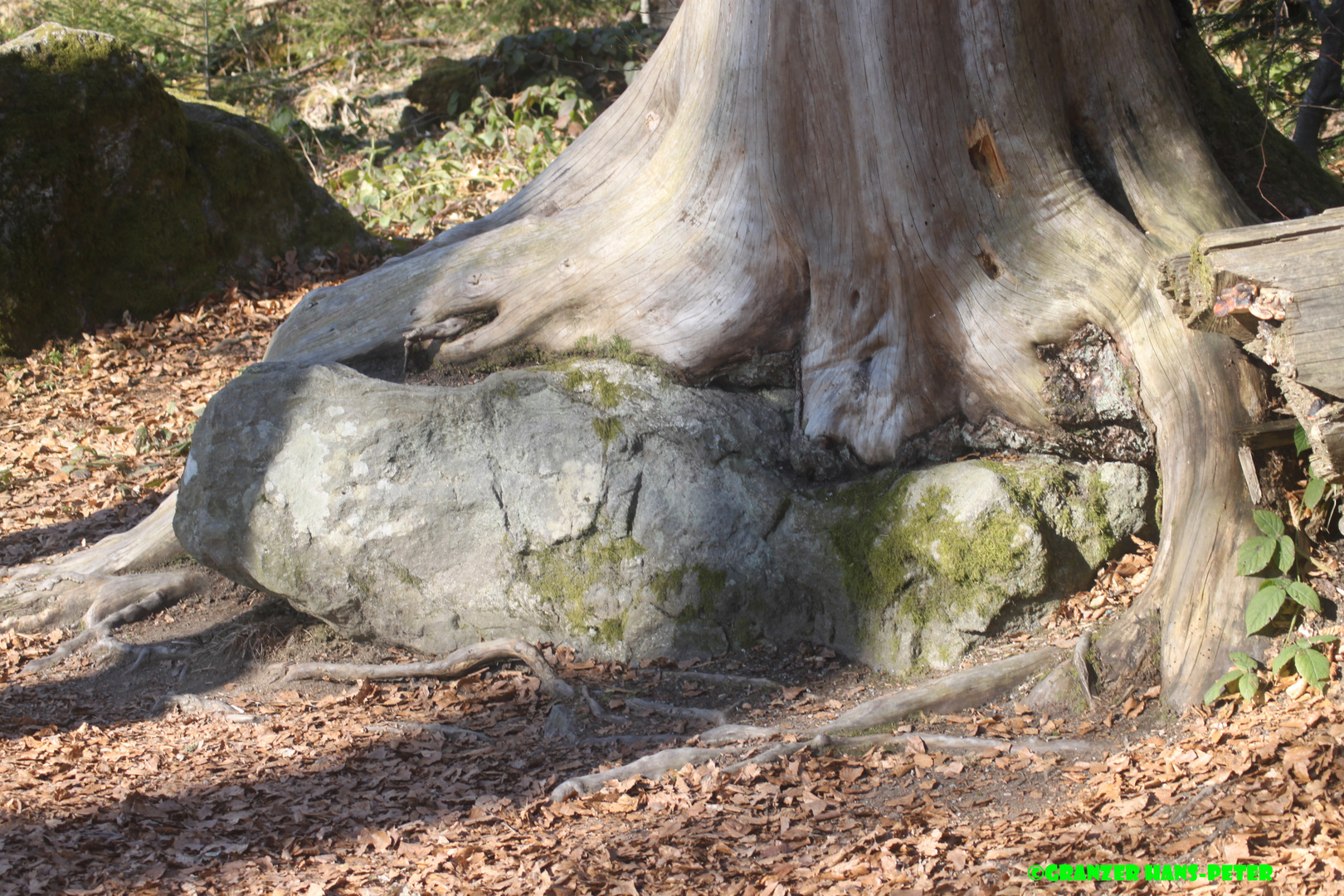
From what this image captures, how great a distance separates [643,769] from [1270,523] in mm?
2646

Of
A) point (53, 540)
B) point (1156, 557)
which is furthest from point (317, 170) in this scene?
point (1156, 557)

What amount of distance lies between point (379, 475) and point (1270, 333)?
13.0 ft

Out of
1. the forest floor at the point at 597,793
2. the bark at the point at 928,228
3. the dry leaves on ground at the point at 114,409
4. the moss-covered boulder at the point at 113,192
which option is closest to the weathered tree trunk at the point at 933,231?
the bark at the point at 928,228

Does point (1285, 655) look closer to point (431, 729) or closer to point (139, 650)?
point (431, 729)

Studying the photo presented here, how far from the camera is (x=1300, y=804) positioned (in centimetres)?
282

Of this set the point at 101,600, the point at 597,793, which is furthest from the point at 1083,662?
the point at 101,600

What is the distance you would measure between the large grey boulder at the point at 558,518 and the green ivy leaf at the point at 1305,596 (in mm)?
1068

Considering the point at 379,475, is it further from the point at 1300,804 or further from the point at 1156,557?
the point at 1300,804

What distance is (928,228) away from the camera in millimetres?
4711

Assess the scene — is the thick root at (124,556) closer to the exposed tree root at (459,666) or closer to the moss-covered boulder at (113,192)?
the exposed tree root at (459,666)

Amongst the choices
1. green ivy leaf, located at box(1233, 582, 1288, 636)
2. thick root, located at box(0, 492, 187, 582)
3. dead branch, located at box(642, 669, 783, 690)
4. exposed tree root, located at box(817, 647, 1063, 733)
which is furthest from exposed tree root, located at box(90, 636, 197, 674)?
green ivy leaf, located at box(1233, 582, 1288, 636)

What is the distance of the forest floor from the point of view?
9.68 feet

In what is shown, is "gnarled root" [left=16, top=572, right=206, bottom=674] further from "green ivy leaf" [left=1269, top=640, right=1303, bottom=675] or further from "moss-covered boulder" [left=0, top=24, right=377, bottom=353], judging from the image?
"green ivy leaf" [left=1269, top=640, right=1303, bottom=675]

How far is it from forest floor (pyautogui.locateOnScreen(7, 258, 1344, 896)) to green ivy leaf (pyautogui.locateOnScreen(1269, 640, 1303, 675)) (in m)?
0.07
